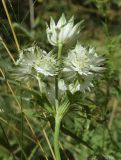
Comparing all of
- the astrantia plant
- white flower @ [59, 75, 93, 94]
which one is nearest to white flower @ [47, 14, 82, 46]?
the astrantia plant

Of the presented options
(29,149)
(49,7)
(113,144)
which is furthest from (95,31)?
(113,144)

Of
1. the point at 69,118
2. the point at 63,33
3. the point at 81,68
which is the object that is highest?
the point at 63,33

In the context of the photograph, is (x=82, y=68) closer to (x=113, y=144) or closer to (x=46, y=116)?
(x=46, y=116)

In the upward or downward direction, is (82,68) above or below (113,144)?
above

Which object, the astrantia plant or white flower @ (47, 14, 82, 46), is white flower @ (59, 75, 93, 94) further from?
white flower @ (47, 14, 82, 46)

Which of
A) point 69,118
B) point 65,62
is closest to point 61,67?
point 65,62

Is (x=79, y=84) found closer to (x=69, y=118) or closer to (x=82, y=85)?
(x=82, y=85)

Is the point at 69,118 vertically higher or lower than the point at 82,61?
lower

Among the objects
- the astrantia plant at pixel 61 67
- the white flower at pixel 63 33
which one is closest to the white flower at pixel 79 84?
the astrantia plant at pixel 61 67
